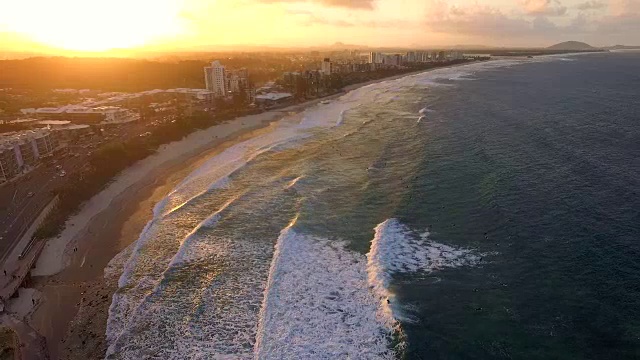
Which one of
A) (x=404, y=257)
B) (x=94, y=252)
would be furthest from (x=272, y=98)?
(x=404, y=257)

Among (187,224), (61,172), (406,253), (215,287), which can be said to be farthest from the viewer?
(61,172)

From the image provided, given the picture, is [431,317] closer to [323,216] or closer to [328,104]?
[323,216]

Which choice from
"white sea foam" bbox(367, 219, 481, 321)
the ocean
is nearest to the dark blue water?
the ocean

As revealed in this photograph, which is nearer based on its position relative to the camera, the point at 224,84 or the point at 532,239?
the point at 532,239

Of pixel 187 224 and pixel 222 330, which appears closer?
pixel 222 330

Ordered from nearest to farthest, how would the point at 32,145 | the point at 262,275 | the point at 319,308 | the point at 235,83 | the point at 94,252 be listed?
the point at 319,308
the point at 262,275
the point at 94,252
the point at 32,145
the point at 235,83

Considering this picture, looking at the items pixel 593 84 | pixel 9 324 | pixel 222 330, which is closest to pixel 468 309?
pixel 222 330

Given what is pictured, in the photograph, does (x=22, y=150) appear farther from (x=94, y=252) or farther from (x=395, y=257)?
(x=395, y=257)
